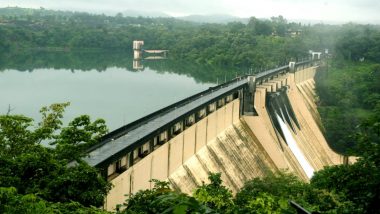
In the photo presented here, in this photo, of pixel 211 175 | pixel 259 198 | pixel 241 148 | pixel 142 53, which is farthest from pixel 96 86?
pixel 142 53

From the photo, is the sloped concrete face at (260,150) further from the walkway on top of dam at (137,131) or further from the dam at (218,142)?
the walkway on top of dam at (137,131)

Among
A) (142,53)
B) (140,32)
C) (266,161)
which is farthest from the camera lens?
(140,32)

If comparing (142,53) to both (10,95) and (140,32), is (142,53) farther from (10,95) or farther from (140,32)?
(10,95)

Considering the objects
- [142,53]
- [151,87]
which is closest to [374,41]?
[151,87]

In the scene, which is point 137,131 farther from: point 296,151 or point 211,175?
point 296,151

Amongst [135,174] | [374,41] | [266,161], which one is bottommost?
[266,161]

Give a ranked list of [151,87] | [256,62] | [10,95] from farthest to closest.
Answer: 1. [256,62]
2. [151,87]
3. [10,95]

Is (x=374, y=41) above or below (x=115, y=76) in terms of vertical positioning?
above

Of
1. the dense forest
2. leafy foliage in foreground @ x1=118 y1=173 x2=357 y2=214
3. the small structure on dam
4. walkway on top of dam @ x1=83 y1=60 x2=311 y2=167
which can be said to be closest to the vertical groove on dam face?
the dense forest
